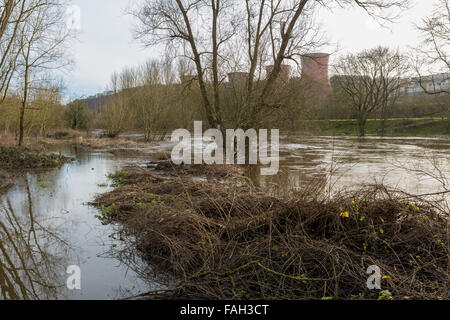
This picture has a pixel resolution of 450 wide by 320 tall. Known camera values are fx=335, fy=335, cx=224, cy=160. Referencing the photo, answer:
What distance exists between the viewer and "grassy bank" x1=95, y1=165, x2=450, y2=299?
132 inches

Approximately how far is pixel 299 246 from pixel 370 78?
4085 centimetres

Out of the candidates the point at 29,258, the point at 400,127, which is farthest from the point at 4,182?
the point at 400,127

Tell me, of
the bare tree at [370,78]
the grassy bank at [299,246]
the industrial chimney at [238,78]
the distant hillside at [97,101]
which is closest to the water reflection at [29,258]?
the grassy bank at [299,246]

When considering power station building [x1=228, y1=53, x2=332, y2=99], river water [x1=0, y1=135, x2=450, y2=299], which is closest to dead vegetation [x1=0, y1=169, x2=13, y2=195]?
river water [x1=0, y1=135, x2=450, y2=299]

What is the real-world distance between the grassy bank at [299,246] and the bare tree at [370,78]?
117 feet

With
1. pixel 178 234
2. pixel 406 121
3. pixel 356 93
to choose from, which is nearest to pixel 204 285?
pixel 178 234

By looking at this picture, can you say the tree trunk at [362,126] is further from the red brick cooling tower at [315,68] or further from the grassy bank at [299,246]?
the grassy bank at [299,246]

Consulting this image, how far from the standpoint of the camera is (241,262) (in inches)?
149

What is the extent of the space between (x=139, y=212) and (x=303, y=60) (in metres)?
10.8

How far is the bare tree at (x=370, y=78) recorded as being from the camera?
38062 millimetres

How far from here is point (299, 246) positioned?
3969mm

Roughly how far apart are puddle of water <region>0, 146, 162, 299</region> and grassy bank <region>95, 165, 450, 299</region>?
0.45 m

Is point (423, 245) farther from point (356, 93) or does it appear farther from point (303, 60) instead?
point (356, 93)

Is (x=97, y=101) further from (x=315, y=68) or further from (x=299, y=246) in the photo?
(x=299, y=246)
